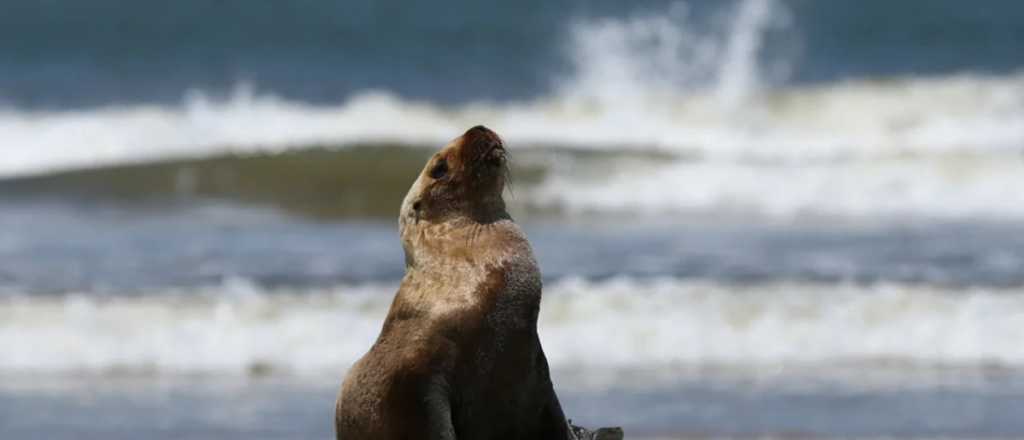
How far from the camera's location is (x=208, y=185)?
58.3 feet

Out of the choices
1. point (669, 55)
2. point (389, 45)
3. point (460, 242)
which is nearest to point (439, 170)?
point (460, 242)

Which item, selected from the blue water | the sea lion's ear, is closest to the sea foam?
the blue water

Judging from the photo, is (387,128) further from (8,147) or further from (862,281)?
(862,281)

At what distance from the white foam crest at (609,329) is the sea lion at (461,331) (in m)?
4.74

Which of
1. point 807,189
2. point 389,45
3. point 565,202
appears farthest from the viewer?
point 389,45

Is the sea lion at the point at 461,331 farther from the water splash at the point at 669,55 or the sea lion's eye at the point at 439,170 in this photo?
the water splash at the point at 669,55

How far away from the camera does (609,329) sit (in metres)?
9.11

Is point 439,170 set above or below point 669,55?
below

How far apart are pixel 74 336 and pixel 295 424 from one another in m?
2.40

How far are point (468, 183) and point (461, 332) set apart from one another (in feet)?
1.10

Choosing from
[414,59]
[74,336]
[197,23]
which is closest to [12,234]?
[74,336]

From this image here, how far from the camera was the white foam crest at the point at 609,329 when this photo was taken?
8.82 meters

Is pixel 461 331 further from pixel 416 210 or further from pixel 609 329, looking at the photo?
pixel 609 329

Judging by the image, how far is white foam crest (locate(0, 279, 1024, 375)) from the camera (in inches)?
347
